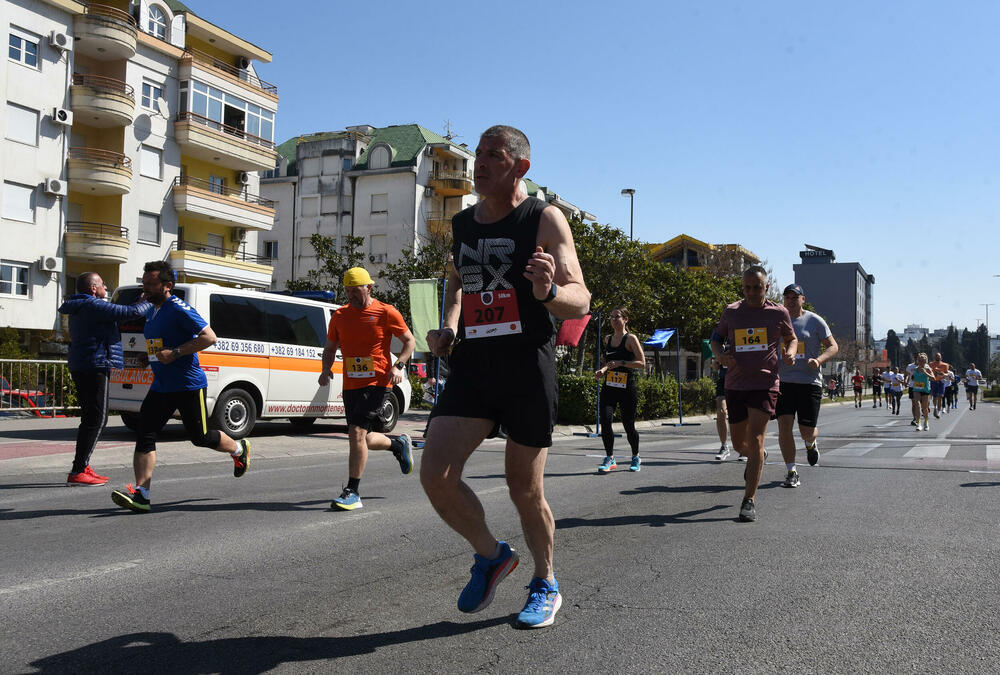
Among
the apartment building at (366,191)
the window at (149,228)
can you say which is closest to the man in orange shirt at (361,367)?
the window at (149,228)

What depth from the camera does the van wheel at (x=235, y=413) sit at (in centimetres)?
1215

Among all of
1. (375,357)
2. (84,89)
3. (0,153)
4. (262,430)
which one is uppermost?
(84,89)

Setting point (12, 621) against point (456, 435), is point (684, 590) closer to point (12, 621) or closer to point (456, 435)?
point (456, 435)

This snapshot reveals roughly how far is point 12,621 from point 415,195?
177ft

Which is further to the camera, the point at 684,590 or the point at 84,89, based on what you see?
the point at 84,89

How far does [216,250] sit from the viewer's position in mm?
40219

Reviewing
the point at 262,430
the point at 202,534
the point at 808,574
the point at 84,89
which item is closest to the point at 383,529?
the point at 202,534

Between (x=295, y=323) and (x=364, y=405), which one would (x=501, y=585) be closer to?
(x=364, y=405)

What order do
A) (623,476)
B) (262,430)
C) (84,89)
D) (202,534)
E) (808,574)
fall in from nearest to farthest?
(808,574), (202,534), (623,476), (262,430), (84,89)

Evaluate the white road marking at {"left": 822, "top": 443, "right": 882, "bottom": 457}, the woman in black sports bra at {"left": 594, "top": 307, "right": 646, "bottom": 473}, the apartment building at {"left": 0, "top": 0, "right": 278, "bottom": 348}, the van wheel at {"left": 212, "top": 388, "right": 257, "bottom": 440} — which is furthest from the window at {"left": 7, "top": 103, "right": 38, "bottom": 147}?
the white road marking at {"left": 822, "top": 443, "right": 882, "bottom": 457}

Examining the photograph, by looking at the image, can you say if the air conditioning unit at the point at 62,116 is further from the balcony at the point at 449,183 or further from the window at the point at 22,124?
the balcony at the point at 449,183

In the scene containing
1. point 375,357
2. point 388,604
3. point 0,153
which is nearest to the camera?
point 388,604

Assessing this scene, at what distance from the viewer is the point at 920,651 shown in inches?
134

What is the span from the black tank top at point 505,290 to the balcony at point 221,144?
3665 centimetres
